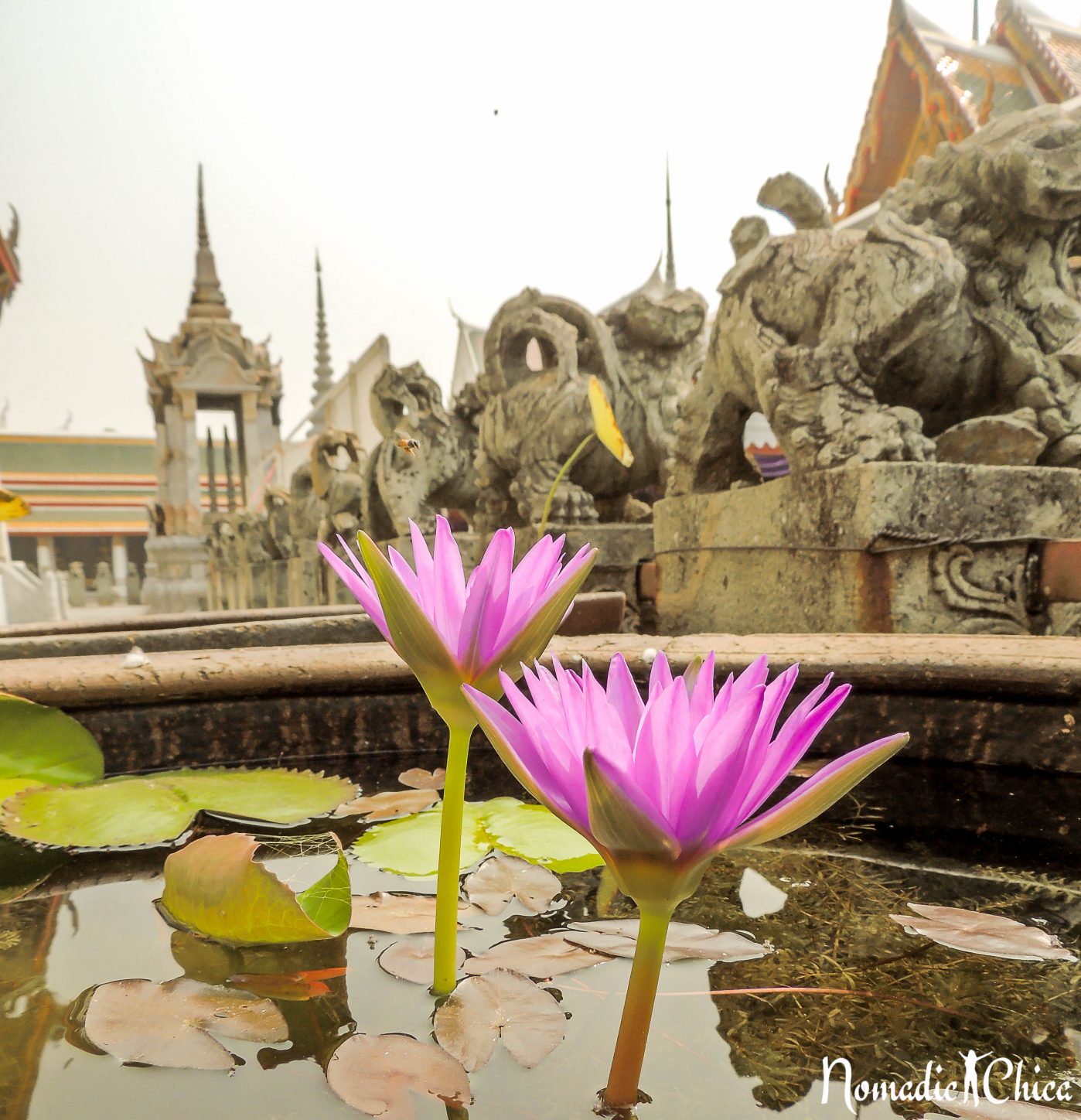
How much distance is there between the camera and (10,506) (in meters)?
1.66

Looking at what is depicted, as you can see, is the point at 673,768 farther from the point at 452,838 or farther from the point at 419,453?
the point at 419,453

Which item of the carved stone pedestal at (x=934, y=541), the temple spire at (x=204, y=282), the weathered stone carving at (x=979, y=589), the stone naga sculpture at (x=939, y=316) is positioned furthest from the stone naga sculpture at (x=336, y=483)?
the temple spire at (x=204, y=282)

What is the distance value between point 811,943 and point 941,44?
9.32 metres

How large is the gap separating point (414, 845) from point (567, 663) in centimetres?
40

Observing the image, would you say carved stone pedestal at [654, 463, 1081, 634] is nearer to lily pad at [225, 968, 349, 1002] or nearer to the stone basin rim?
the stone basin rim

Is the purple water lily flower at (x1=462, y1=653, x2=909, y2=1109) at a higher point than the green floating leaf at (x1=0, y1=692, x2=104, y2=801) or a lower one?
higher

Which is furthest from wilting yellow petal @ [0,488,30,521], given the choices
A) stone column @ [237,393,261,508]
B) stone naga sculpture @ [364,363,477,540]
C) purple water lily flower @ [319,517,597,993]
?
stone column @ [237,393,261,508]

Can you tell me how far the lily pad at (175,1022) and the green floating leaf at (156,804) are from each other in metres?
0.27

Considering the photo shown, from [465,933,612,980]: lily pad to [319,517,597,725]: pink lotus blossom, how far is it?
0.16 meters

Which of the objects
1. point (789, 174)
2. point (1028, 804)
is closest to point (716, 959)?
point (1028, 804)

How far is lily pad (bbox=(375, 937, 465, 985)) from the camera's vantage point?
0.42 meters

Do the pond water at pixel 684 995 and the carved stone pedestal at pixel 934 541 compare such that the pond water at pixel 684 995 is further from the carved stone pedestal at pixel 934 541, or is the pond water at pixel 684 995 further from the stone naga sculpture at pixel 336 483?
the stone naga sculpture at pixel 336 483

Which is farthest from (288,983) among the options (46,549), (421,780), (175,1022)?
(46,549)

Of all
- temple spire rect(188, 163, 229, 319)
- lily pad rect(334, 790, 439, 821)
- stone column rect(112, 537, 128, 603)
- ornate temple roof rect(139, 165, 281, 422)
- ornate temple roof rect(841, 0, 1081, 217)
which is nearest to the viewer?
lily pad rect(334, 790, 439, 821)
